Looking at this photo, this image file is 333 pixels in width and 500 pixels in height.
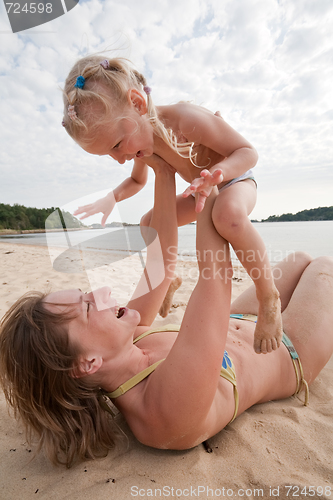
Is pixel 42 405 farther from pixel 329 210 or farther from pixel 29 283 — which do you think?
pixel 329 210

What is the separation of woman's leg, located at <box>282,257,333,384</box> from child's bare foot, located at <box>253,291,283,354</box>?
363 millimetres

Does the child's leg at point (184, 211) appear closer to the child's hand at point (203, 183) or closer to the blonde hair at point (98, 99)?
the blonde hair at point (98, 99)

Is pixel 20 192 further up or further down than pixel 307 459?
further up

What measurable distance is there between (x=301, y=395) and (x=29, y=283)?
13.4 ft

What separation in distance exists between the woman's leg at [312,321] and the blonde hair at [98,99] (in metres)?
1.18

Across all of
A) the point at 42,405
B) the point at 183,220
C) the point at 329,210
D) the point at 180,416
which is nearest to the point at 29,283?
the point at 183,220

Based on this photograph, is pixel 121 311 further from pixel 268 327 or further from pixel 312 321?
pixel 312 321

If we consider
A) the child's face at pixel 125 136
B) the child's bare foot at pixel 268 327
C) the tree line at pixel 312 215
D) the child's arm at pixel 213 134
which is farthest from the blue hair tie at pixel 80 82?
the tree line at pixel 312 215

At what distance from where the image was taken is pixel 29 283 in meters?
4.60

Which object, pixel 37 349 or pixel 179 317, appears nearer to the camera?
pixel 37 349

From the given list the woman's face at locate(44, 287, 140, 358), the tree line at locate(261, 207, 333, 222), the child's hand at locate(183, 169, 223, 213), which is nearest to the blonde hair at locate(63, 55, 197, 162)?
the child's hand at locate(183, 169, 223, 213)

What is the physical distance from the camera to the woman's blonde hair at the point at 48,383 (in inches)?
48.9

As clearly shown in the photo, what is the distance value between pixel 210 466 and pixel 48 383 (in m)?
0.77

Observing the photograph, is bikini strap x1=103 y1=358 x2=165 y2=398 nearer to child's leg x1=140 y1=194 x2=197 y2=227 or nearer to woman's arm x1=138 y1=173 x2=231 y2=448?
woman's arm x1=138 y1=173 x2=231 y2=448
